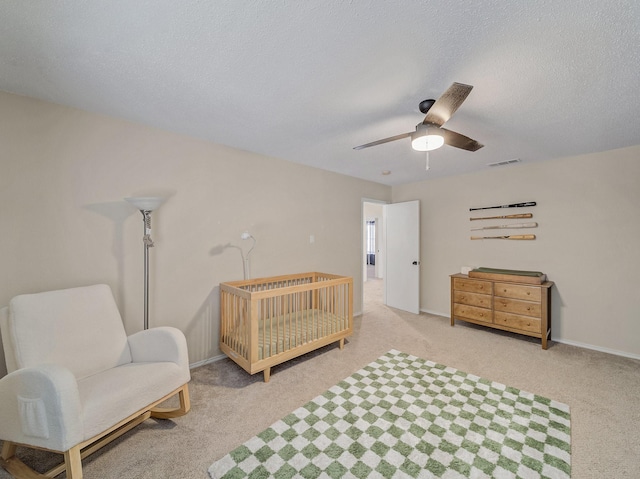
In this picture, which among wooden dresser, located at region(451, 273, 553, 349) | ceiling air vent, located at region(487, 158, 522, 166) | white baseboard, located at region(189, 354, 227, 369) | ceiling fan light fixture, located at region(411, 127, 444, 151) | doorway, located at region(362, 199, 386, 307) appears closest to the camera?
ceiling fan light fixture, located at region(411, 127, 444, 151)

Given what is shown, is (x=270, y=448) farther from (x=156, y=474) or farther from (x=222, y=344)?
(x=222, y=344)

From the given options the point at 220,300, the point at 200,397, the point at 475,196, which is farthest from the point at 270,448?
the point at 475,196

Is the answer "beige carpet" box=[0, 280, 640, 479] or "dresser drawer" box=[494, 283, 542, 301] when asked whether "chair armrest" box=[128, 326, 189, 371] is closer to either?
"beige carpet" box=[0, 280, 640, 479]

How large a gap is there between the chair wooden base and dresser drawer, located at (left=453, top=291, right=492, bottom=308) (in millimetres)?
3476

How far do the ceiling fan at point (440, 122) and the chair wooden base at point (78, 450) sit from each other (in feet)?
7.90

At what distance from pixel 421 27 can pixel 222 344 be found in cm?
299

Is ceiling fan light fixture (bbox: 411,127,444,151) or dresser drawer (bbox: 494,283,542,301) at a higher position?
ceiling fan light fixture (bbox: 411,127,444,151)

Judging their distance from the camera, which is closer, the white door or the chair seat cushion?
the chair seat cushion

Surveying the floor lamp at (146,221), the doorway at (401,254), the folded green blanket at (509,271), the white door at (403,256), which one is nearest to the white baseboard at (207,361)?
the floor lamp at (146,221)

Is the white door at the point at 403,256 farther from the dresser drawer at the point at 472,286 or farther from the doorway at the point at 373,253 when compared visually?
the dresser drawer at the point at 472,286

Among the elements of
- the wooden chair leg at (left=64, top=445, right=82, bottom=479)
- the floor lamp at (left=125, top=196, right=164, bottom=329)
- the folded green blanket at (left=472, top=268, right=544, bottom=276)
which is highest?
the floor lamp at (left=125, top=196, right=164, bottom=329)

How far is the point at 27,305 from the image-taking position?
5.50 feet

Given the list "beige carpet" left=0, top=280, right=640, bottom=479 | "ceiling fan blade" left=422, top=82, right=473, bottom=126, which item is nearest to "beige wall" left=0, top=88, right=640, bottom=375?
"beige carpet" left=0, top=280, right=640, bottom=479

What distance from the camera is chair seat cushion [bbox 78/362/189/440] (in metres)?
1.40
